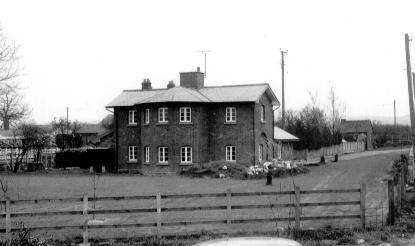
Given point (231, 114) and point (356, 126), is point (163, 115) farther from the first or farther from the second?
point (356, 126)

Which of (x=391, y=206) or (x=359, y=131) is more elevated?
(x=359, y=131)

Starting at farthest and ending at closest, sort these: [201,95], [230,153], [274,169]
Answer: [201,95] → [230,153] → [274,169]

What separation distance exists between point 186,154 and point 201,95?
5260 millimetres

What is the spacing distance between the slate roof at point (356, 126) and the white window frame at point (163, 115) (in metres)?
64.6

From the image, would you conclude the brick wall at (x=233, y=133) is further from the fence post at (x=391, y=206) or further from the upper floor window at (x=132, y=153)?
the fence post at (x=391, y=206)

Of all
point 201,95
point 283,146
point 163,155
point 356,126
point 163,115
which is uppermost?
point 201,95

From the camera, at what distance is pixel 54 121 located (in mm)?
70688

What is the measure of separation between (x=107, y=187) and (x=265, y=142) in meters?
17.1

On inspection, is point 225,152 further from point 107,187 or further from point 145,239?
point 145,239

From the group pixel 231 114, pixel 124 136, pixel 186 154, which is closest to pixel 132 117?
pixel 124 136

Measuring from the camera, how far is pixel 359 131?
318 ft

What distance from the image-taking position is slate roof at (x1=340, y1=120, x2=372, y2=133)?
96.6 metres

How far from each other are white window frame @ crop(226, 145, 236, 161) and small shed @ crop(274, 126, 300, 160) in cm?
622

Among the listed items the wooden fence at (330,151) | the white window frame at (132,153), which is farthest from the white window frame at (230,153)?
the wooden fence at (330,151)
